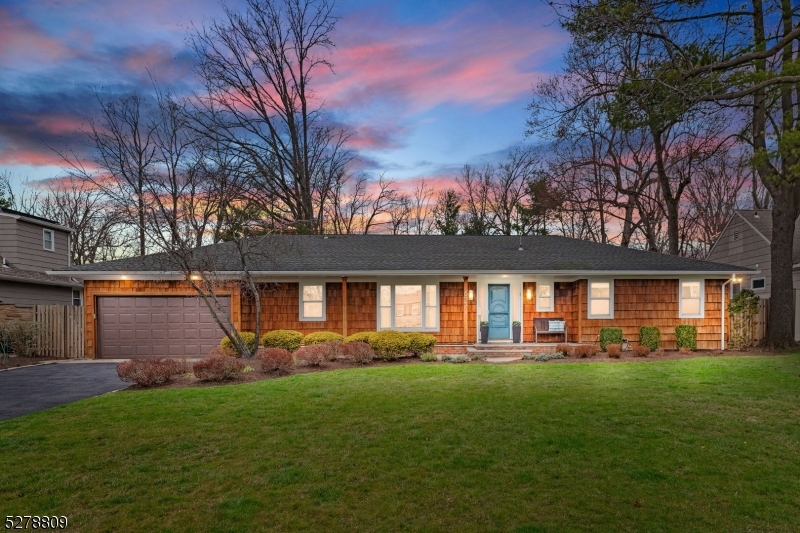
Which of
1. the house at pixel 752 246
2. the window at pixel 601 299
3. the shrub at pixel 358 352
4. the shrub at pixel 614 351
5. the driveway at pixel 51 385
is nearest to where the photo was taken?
the driveway at pixel 51 385

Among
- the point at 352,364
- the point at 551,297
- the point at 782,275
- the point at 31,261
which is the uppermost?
the point at 31,261

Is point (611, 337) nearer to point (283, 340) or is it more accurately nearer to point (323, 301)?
point (323, 301)

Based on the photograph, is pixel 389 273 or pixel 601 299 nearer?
pixel 389 273

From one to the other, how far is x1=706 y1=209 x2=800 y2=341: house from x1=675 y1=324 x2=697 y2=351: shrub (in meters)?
6.14

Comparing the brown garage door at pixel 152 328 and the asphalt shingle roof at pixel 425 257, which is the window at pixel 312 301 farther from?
the brown garage door at pixel 152 328

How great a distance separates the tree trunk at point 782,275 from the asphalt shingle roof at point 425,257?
1.04 m

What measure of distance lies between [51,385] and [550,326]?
43.7ft

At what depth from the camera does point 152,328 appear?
14508mm

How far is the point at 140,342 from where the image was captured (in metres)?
14.5

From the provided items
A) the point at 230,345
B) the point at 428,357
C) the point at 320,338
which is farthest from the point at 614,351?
the point at 230,345

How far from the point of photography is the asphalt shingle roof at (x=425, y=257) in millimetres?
14297

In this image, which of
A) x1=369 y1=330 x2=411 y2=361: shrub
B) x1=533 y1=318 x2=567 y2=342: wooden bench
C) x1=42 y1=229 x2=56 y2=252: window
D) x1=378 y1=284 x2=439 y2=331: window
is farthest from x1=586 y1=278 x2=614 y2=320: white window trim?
x1=42 y1=229 x2=56 y2=252: window

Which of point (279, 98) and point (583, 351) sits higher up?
point (279, 98)

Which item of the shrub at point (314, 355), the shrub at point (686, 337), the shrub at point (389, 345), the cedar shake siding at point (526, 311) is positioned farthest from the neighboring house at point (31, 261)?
the shrub at point (686, 337)
